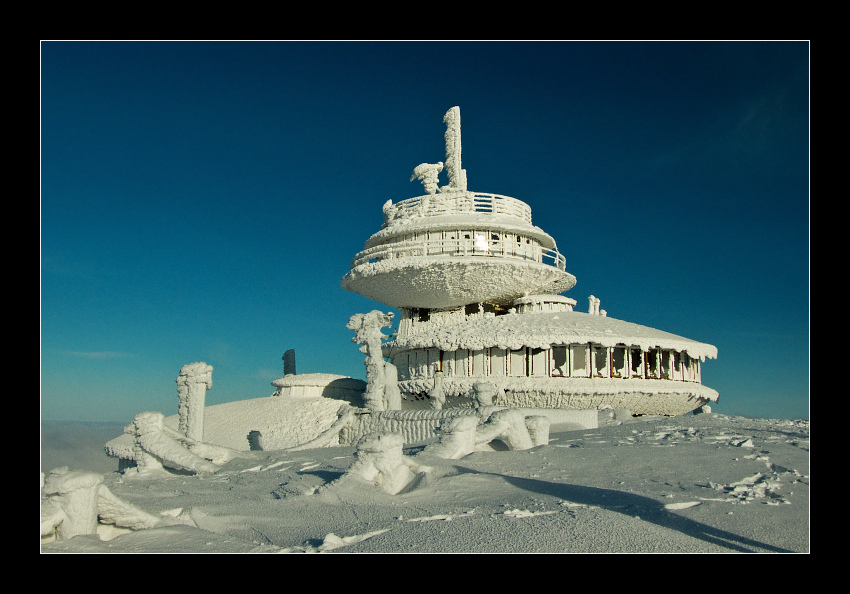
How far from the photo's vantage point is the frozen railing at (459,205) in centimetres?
2614

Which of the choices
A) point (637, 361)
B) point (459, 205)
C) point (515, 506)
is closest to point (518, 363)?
point (637, 361)

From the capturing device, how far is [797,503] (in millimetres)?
6949

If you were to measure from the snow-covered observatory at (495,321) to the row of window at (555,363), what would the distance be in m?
0.04

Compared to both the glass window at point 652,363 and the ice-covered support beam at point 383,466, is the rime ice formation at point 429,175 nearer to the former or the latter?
the glass window at point 652,363

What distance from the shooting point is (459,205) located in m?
26.2

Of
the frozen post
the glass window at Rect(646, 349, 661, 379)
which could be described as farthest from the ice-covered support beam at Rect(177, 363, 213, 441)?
the glass window at Rect(646, 349, 661, 379)

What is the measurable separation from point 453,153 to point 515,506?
79.5 ft

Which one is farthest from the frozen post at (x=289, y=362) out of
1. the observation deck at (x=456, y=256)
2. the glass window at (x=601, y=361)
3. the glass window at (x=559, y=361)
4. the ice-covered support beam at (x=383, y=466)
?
the ice-covered support beam at (x=383, y=466)

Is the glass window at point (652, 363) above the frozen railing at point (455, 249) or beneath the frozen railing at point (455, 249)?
beneath

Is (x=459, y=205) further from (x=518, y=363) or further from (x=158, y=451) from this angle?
(x=158, y=451)

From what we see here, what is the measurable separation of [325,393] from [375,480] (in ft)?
57.4

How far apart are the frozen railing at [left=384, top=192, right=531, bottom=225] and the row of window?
6.15 meters
